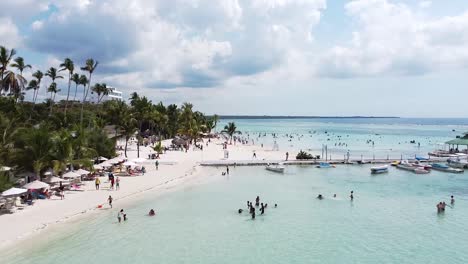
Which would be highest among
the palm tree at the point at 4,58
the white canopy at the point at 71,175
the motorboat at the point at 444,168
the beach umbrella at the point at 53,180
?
the palm tree at the point at 4,58

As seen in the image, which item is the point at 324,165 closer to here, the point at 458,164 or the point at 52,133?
the point at 458,164

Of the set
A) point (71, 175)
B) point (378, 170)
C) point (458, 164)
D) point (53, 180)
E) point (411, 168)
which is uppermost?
point (458, 164)

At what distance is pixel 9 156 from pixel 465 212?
3478 centimetres

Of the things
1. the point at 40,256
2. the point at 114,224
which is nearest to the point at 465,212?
the point at 114,224

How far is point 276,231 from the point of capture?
25.3 m

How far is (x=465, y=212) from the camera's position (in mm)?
30781

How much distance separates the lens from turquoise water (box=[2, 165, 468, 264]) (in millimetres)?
20891

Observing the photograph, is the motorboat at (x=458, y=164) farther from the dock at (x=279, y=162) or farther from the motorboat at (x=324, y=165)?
the motorboat at (x=324, y=165)

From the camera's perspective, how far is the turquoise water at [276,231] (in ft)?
68.5

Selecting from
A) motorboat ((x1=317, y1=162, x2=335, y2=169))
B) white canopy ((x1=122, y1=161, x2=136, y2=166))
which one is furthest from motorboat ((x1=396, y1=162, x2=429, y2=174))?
white canopy ((x1=122, y1=161, x2=136, y2=166))

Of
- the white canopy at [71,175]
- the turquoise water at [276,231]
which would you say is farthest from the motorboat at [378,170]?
the white canopy at [71,175]

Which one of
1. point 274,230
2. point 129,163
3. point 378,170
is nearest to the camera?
point 274,230

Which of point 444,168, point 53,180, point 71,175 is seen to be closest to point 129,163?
point 71,175

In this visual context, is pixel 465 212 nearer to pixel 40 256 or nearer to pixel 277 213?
pixel 277 213
